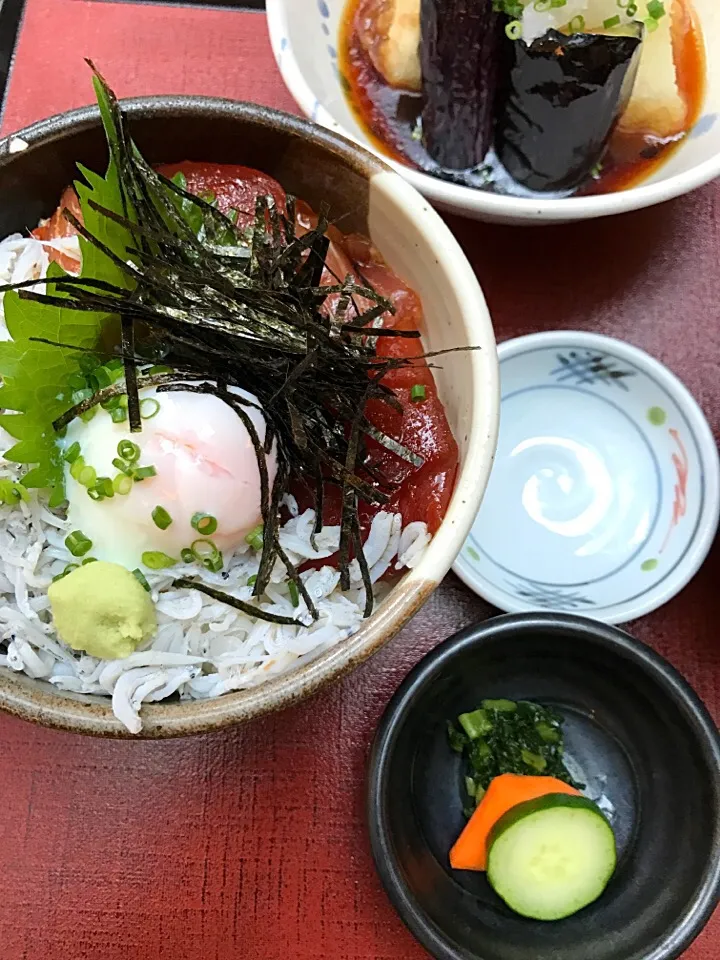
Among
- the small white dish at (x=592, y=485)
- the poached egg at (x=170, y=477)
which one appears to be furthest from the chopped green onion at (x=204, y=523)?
the small white dish at (x=592, y=485)

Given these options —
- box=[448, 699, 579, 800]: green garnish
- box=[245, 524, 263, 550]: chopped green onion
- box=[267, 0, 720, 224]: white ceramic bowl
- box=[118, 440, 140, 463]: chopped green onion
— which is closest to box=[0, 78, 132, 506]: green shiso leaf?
box=[118, 440, 140, 463]: chopped green onion

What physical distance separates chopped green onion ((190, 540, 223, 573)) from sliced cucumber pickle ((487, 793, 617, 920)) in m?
0.67

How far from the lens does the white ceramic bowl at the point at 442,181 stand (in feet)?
4.65

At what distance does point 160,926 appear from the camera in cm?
140

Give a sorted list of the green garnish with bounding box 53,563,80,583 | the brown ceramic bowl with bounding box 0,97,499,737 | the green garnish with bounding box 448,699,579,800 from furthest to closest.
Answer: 1. the green garnish with bounding box 448,699,579,800
2. the green garnish with bounding box 53,563,80,583
3. the brown ceramic bowl with bounding box 0,97,499,737

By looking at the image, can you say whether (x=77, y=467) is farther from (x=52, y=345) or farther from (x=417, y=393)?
(x=417, y=393)

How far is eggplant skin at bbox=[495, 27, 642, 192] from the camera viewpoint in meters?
1.39

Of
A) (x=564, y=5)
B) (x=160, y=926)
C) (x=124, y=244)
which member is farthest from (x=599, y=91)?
(x=160, y=926)

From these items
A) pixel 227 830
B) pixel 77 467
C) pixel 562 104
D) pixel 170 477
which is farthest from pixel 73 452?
pixel 562 104

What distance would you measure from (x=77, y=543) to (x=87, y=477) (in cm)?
9

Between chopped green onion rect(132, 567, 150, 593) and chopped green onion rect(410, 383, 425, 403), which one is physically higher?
chopped green onion rect(410, 383, 425, 403)

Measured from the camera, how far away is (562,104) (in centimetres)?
146

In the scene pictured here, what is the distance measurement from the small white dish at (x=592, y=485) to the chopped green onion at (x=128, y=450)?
66 centimetres

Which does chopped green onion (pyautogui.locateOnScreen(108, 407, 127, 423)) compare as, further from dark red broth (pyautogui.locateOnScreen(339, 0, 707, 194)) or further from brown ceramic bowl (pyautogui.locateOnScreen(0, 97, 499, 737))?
dark red broth (pyautogui.locateOnScreen(339, 0, 707, 194))
